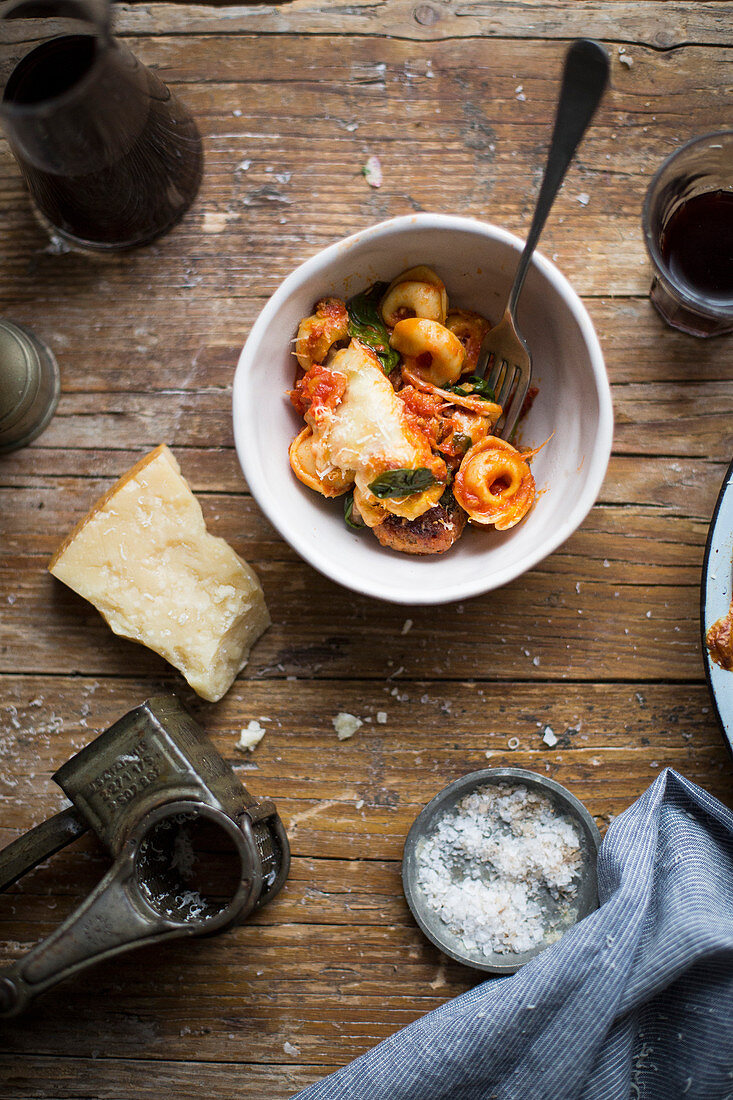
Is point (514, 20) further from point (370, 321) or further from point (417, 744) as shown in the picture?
point (417, 744)

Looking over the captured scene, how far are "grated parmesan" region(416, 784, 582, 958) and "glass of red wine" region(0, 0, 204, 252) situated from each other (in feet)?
3.42

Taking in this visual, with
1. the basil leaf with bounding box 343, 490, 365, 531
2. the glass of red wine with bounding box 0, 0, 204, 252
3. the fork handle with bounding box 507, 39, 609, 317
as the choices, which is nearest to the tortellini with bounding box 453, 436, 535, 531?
the basil leaf with bounding box 343, 490, 365, 531

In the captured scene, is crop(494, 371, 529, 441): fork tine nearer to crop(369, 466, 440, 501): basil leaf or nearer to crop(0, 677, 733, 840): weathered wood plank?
crop(369, 466, 440, 501): basil leaf

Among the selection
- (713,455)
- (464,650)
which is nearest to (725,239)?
(713,455)

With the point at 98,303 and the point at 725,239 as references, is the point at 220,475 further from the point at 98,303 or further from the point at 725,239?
the point at 725,239

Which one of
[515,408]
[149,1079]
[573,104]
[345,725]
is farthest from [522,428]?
[149,1079]

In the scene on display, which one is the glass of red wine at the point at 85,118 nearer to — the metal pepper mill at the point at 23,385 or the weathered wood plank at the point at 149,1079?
the metal pepper mill at the point at 23,385

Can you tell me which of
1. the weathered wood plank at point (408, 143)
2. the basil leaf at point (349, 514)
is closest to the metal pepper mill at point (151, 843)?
the basil leaf at point (349, 514)

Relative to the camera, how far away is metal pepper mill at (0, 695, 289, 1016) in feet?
3.39

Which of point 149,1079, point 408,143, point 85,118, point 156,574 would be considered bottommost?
point 149,1079

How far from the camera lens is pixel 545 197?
38.0 inches

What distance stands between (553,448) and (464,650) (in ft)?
1.18

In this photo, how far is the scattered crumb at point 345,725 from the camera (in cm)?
130

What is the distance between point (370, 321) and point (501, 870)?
86 centimetres
